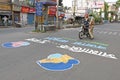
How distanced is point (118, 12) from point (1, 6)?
81.5 metres

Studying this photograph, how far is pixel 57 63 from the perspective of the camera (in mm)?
8523

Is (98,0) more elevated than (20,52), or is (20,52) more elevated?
(98,0)

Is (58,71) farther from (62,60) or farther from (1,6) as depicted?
(1,6)

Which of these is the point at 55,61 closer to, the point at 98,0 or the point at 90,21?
the point at 90,21

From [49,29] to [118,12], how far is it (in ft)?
295

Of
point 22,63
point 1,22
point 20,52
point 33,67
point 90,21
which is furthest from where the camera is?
point 1,22

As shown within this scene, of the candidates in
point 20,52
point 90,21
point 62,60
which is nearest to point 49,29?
point 90,21

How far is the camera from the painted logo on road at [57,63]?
792cm

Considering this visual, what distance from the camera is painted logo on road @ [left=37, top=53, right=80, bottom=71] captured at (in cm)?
792

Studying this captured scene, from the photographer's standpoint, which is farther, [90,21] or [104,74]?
[90,21]

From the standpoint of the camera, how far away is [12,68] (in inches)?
301

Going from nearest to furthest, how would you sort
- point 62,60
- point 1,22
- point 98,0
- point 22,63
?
1. point 22,63
2. point 62,60
3. point 1,22
4. point 98,0

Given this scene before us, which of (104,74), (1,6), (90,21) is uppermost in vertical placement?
(1,6)

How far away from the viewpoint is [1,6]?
3631 cm
